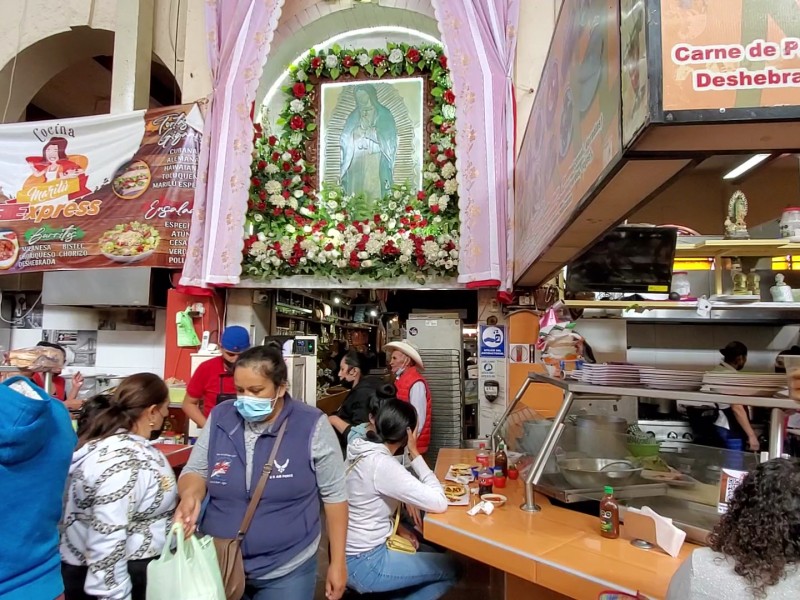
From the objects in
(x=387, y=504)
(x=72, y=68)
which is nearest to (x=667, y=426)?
(x=387, y=504)

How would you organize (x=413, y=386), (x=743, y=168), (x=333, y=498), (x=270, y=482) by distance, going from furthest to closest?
1. (x=743, y=168)
2. (x=413, y=386)
3. (x=333, y=498)
4. (x=270, y=482)

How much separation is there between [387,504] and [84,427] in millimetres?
1502

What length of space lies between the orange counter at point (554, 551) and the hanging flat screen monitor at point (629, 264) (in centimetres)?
199

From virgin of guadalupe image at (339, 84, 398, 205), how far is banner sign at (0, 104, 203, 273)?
63.6 inches

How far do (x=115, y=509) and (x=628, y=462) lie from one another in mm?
2457

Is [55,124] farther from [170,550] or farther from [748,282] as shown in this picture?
[748,282]

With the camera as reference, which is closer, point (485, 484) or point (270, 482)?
point (270, 482)

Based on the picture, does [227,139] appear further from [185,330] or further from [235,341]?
[235,341]

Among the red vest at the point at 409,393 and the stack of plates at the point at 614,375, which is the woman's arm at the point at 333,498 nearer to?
the stack of plates at the point at 614,375

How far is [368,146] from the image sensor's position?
19.1ft

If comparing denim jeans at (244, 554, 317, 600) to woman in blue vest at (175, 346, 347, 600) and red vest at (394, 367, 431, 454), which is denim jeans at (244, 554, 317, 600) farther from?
red vest at (394, 367, 431, 454)

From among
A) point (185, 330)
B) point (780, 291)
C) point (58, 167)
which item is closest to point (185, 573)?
point (185, 330)

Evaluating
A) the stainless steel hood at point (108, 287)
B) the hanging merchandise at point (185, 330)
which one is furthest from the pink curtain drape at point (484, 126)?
the stainless steel hood at point (108, 287)

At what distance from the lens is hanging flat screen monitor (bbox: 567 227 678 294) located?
392 centimetres
